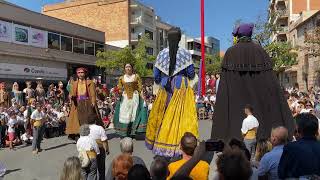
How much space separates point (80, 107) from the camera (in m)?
11.8

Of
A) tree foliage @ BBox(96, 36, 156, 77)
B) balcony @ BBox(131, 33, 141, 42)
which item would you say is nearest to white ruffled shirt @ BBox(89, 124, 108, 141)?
tree foliage @ BBox(96, 36, 156, 77)

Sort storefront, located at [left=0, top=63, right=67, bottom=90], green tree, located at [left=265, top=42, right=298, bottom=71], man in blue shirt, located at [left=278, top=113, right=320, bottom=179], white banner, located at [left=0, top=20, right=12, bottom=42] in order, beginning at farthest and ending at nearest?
green tree, located at [left=265, top=42, right=298, bottom=71] < storefront, located at [left=0, top=63, right=67, bottom=90] < white banner, located at [left=0, top=20, right=12, bottom=42] < man in blue shirt, located at [left=278, top=113, right=320, bottom=179]

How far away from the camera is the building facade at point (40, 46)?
3262cm

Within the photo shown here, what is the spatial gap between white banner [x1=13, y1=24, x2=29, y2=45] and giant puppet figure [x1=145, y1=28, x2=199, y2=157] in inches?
1090

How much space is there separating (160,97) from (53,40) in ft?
109

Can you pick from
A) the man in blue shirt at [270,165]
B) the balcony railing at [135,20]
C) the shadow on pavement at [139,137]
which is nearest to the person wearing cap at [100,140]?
the man in blue shirt at [270,165]

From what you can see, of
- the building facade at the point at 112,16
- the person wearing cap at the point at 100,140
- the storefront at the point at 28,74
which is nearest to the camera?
the person wearing cap at the point at 100,140

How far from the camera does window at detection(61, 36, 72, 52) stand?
4116cm

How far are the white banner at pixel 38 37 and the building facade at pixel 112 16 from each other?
21.4 m

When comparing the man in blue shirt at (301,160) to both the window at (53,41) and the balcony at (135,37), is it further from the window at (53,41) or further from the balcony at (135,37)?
the balcony at (135,37)

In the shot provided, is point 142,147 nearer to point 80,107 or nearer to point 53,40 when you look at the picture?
point 80,107

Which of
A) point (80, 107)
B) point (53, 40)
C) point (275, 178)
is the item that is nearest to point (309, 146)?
point (275, 178)

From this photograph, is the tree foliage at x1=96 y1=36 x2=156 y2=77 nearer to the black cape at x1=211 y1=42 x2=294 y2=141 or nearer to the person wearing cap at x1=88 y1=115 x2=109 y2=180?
the person wearing cap at x1=88 y1=115 x2=109 y2=180

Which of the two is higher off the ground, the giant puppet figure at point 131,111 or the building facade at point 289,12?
the building facade at point 289,12
